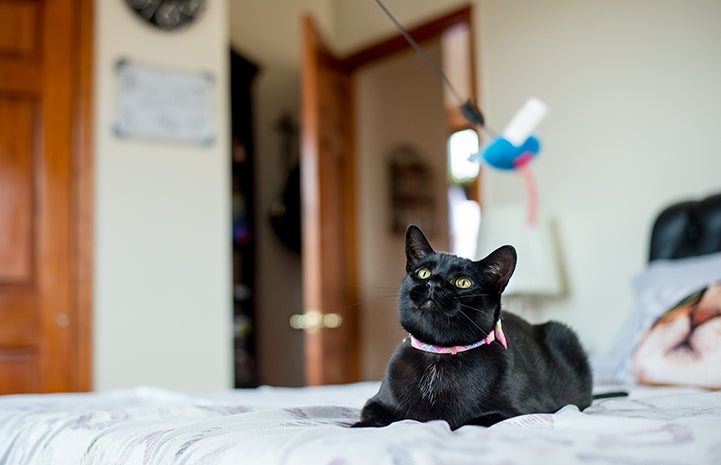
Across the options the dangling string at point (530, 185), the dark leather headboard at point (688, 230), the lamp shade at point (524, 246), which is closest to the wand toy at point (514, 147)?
the dangling string at point (530, 185)

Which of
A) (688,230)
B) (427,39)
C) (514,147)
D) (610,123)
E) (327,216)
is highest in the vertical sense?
(427,39)

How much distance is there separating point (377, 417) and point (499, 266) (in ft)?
0.93

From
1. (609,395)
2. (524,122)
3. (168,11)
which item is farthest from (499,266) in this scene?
(168,11)

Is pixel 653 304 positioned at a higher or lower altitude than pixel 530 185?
lower

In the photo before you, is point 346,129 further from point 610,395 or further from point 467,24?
point 610,395

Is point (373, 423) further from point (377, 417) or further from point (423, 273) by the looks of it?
point (423, 273)

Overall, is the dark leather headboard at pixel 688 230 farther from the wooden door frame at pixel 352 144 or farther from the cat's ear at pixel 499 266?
the cat's ear at pixel 499 266

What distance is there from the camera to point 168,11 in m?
3.94

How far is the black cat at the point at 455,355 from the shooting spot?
119 cm

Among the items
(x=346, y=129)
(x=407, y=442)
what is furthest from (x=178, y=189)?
(x=407, y=442)

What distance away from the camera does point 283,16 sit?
17.0ft

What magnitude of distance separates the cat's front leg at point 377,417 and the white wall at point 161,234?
8.83 ft

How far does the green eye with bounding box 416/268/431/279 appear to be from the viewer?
126 cm

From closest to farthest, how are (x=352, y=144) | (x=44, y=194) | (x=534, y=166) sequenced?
(x=44, y=194)
(x=534, y=166)
(x=352, y=144)
